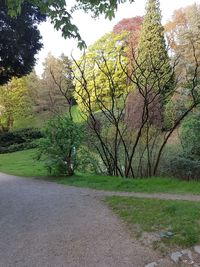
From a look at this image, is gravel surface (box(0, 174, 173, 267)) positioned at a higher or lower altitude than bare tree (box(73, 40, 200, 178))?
lower

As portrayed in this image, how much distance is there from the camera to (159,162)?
9.96 m

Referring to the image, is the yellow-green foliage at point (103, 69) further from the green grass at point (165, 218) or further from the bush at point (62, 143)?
the green grass at point (165, 218)

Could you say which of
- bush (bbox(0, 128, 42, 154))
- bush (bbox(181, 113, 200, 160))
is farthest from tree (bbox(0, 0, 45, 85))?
bush (bbox(0, 128, 42, 154))

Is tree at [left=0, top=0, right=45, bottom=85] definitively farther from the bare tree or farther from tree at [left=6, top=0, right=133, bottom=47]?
tree at [left=6, top=0, right=133, bottom=47]

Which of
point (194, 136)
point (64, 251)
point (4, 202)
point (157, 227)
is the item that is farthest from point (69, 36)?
point (194, 136)

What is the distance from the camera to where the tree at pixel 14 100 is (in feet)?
97.8

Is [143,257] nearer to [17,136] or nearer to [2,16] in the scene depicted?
[2,16]

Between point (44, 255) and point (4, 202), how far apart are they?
3.30m

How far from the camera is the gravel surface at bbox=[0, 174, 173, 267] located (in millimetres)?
3631

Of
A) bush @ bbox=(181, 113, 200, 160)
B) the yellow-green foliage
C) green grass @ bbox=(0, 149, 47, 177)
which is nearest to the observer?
bush @ bbox=(181, 113, 200, 160)

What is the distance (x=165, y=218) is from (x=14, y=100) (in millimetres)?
27295

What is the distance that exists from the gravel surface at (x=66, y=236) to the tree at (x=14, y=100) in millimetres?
24101

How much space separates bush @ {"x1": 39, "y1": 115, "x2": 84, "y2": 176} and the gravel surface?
3295 mm

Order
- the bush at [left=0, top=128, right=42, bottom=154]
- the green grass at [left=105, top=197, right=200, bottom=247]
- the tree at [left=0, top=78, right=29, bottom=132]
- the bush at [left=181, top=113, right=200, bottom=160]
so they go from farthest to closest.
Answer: the tree at [left=0, top=78, right=29, bottom=132], the bush at [left=0, top=128, right=42, bottom=154], the bush at [left=181, top=113, right=200, bottom=160], the green grass at [left=105, top=197, right=200, bottom=247]
